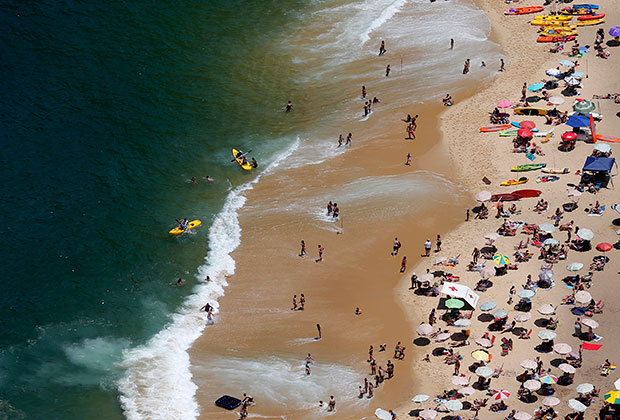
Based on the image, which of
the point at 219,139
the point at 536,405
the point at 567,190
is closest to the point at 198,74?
the point at 219,139

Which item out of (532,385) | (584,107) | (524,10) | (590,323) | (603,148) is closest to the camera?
(532,385)

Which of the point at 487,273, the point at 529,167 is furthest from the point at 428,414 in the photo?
the point at 529,167

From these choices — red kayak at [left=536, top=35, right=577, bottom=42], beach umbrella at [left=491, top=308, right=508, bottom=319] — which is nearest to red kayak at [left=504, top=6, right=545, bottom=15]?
red kayak at [left=536, top=35, right=577, bottom=42]

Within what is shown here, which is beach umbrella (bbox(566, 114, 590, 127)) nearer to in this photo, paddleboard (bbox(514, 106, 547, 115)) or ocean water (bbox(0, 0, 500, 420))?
paddleboard (bbox(514, 106, 547, 115))

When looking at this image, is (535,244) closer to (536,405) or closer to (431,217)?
(431,217)

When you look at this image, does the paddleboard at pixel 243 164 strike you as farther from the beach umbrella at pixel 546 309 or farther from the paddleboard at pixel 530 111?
the beach umbrella at pixel 546 309

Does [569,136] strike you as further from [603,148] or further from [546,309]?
[546,309]
